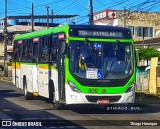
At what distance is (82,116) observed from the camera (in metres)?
14.8

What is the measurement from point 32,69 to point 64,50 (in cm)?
500

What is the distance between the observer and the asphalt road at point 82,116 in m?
12.6

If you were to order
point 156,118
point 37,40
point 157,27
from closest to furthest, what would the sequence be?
point 156,118
point 37,40
point 157,27

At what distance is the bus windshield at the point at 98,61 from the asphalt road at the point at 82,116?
55.9 inches

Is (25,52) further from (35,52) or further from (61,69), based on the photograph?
(61,69)

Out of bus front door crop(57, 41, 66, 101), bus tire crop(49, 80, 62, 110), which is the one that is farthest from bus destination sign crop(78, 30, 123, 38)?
bus tire crop(49, 80, 62, 110)

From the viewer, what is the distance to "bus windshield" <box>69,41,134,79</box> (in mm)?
15109

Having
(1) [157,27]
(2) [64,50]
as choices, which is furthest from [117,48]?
(1) [157,27]

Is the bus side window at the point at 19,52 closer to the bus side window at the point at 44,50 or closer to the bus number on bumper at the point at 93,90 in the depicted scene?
the bus side window at the point at 44,50

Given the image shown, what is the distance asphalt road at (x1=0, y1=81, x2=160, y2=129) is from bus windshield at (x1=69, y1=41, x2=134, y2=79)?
4.66 ft

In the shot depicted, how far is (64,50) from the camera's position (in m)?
15.4

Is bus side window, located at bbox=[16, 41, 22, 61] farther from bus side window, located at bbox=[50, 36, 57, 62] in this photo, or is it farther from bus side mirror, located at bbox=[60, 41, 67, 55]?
bus side mirror, located at bbox=[60, 41, 67, 55]

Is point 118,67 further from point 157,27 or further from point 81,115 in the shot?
point 157,27

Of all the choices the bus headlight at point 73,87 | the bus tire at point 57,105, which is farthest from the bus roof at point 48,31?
the bus tire at point 57,105
